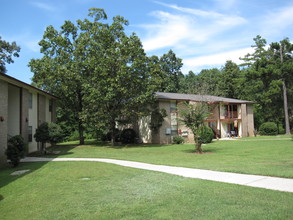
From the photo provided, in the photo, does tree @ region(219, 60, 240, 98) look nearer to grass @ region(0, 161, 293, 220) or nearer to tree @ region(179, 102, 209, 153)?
tree @ region(179, 102, 209, 153)

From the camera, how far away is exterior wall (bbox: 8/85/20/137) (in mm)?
18031

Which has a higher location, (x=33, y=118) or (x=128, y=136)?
(x=33, y=118)

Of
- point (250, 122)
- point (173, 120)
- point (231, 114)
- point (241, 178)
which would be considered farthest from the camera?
point (250, 122)

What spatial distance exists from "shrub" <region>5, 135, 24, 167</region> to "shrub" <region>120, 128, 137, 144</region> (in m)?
16.7

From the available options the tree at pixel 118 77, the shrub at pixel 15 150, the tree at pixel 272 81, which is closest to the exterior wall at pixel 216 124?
the tree at pixel 118 77

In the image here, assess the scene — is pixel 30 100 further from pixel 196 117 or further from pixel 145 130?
pixel 145 130

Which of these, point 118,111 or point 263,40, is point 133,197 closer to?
point 118,111

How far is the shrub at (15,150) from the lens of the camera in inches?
520

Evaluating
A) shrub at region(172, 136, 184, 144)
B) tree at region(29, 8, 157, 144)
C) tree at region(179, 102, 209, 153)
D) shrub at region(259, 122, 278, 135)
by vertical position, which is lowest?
shrub at region(172, 136, 184, 144)

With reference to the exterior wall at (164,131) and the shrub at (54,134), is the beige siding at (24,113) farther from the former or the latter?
the exterior wall at (164,131)

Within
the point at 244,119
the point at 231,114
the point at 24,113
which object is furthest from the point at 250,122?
the point at 24,113

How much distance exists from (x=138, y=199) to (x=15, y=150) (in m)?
9.75

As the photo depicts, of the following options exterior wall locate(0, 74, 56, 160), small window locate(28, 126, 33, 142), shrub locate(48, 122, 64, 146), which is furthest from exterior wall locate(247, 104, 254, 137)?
small window locate(28, 126, 33, 142)

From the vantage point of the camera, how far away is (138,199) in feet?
20.6
